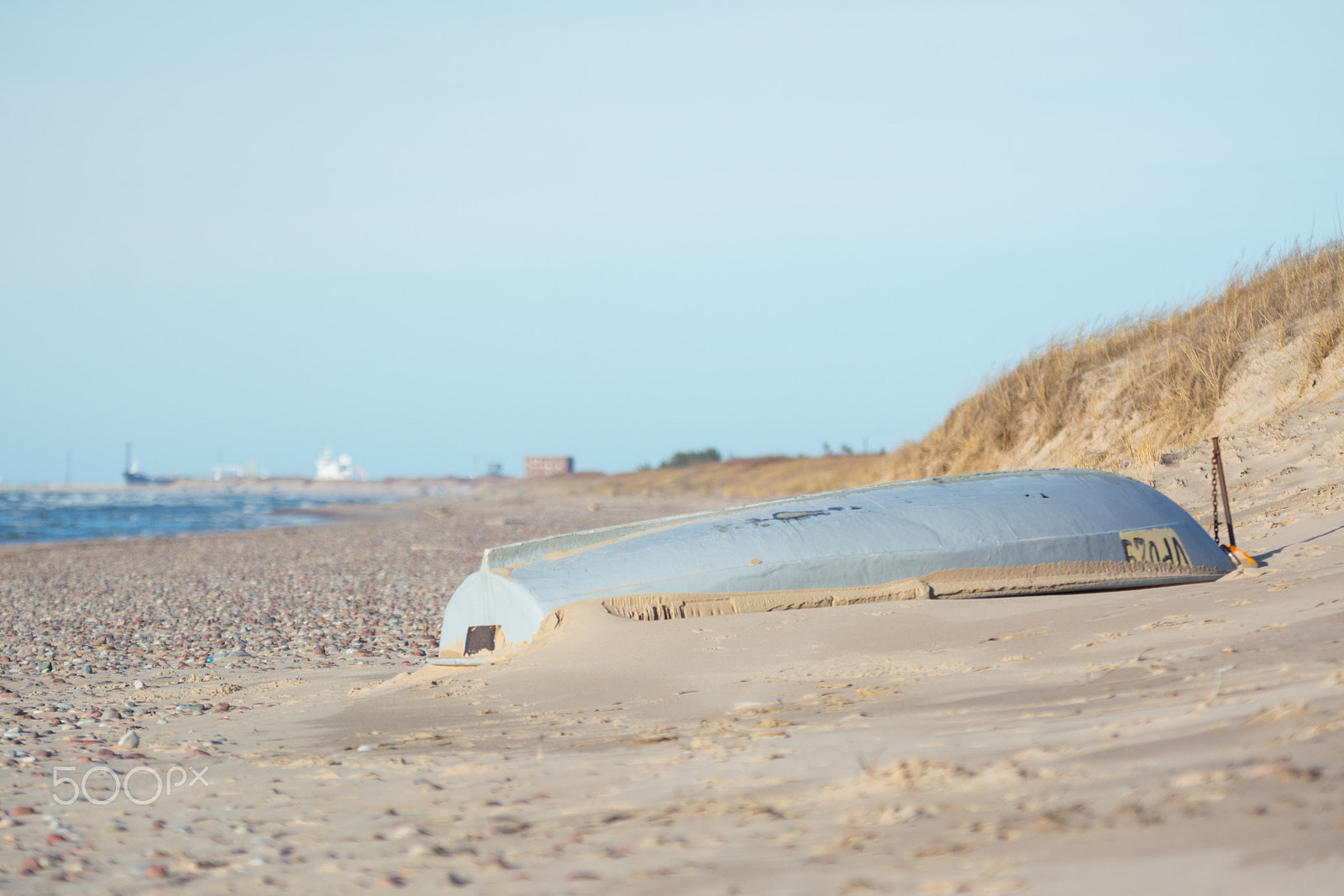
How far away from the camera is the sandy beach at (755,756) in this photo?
2.23 m

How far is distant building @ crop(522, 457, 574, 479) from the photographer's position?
73375 millimetres

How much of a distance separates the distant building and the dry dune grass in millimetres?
60303

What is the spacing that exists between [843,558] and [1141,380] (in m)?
6.67

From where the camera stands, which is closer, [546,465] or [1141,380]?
[1141,380]

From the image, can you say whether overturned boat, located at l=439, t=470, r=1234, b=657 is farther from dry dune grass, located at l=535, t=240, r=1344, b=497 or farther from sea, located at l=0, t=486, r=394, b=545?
sea, located at l=0, t=486, r=394, b=545

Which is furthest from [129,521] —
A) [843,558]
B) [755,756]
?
[755,756]

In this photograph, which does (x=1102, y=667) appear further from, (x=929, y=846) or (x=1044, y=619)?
(x=929, y=846)

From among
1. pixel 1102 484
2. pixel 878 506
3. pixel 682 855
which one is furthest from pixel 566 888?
pixel 1102 484

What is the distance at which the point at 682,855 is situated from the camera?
2.38 metres

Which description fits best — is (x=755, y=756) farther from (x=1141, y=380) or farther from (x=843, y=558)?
(x=1141, y=380)

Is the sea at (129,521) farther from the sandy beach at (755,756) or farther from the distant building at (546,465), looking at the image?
the distant building at (546,465)

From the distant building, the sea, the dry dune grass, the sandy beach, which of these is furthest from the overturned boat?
the distant building

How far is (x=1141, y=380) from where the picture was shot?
10.6 m

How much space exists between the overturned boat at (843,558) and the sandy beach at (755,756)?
0.72ft
